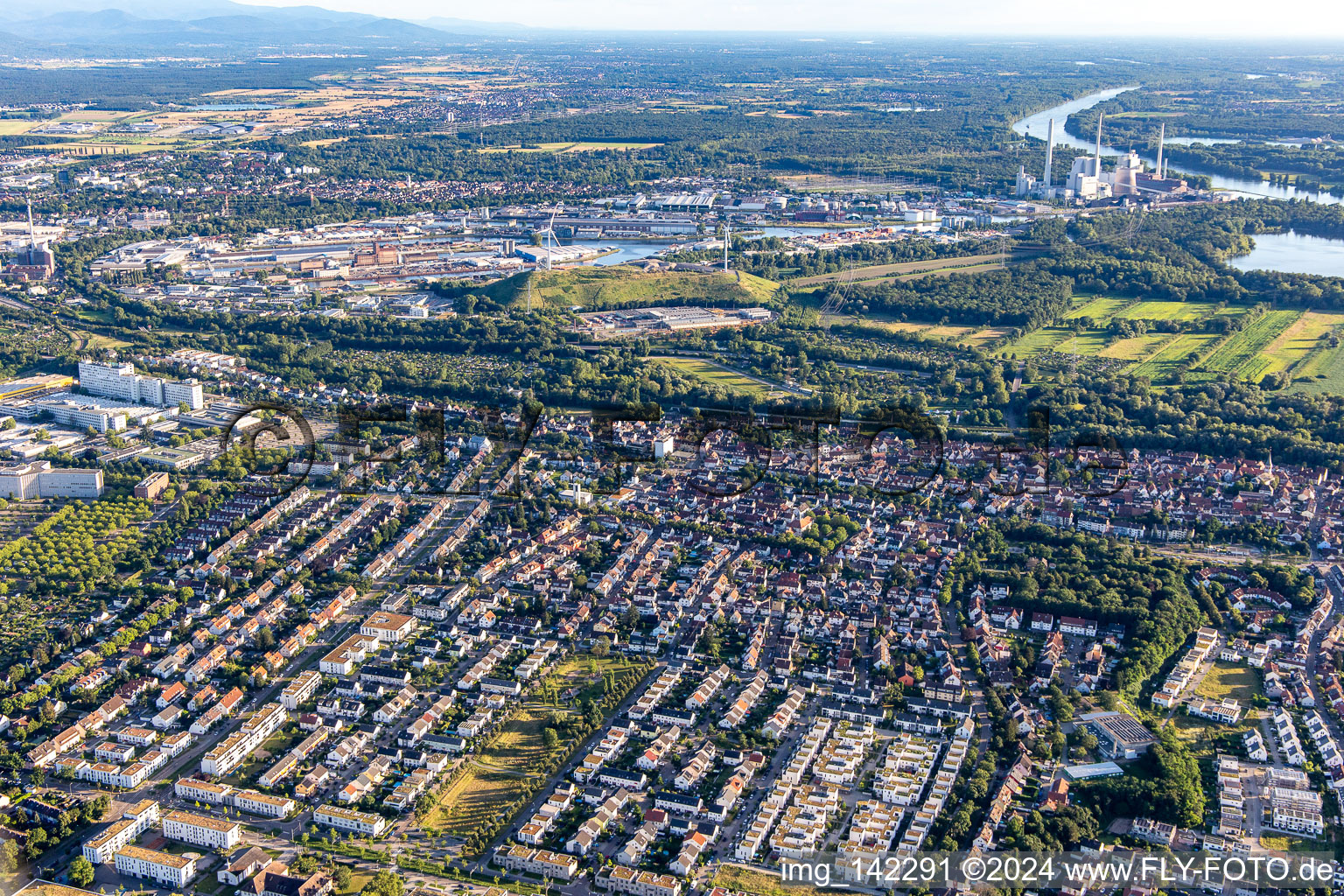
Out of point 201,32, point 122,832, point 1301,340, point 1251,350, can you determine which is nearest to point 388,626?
point 122,832

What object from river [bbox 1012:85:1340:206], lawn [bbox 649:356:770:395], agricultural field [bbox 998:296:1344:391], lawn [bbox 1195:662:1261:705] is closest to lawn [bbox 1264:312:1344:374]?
agricultural field [bbox 998:296:1344:391]

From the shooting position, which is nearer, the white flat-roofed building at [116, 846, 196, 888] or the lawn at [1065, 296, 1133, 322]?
the white flat-roofed building at [116, 846, 196, 888]

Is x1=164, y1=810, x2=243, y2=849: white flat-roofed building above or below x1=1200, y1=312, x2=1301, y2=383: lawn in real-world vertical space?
below

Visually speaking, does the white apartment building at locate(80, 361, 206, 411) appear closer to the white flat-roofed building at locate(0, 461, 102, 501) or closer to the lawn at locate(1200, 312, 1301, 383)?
the white flat-roofed building at locate(0, 461, 102, 501)

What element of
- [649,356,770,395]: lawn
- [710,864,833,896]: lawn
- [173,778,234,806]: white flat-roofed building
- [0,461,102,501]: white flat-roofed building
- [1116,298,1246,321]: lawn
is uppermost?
[1116,298,1246,321]: lawn

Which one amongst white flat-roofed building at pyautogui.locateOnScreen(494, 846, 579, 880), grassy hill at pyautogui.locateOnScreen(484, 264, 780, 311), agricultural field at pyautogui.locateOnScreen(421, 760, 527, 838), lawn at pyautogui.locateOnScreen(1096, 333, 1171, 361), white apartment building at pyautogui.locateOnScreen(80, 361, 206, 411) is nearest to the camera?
white flat-roofed building at pyautogui.locateOnScreen(494, 846, 579, 880)

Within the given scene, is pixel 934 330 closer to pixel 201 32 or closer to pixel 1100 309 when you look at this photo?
pixel 1100 309

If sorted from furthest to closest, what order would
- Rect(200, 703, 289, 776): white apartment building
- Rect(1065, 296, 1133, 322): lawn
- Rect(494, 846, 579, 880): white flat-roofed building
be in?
Rect(1065, 296, 1133, 322): lawn
Rect(200, 703, 289, 776): white apartment building
Rect(494, 846, 579, 880): white flat-roofed building
